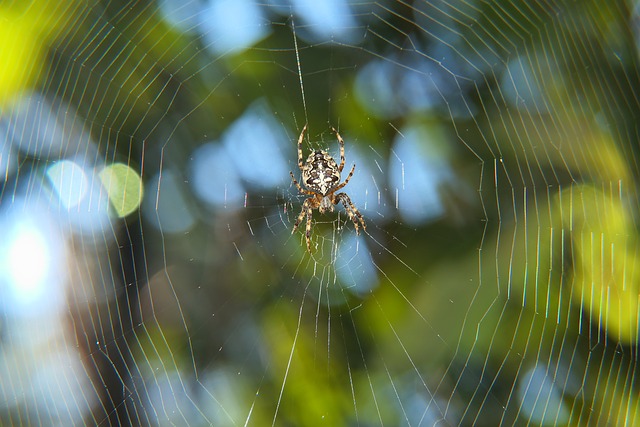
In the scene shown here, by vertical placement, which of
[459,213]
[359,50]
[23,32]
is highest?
[23,32]

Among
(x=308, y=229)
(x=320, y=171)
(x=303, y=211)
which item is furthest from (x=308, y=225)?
(x=320, y=171)

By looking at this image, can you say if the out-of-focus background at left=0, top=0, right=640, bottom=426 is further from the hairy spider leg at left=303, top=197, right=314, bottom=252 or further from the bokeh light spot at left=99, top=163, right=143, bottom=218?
the hairy spider leg at left=303, top=197, right=314, bottom=252

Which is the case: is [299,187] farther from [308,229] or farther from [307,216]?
[308,229]

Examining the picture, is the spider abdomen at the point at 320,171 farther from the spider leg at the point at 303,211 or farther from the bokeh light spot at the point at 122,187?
the bokeh light spot at the point at 122,187

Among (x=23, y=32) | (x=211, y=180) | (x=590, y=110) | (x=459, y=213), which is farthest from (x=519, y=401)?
(x=23, y=32)

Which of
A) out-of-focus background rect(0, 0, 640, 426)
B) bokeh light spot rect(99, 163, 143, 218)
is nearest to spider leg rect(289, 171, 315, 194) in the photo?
out-of-focus background rect(0, 0, 640, 426)

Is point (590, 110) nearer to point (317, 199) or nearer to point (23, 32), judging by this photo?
point (317, 199)

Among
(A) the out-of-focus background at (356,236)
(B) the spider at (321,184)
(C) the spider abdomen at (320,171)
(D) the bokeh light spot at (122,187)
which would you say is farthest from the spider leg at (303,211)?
(D) the bokeh light spot at (122,187)
